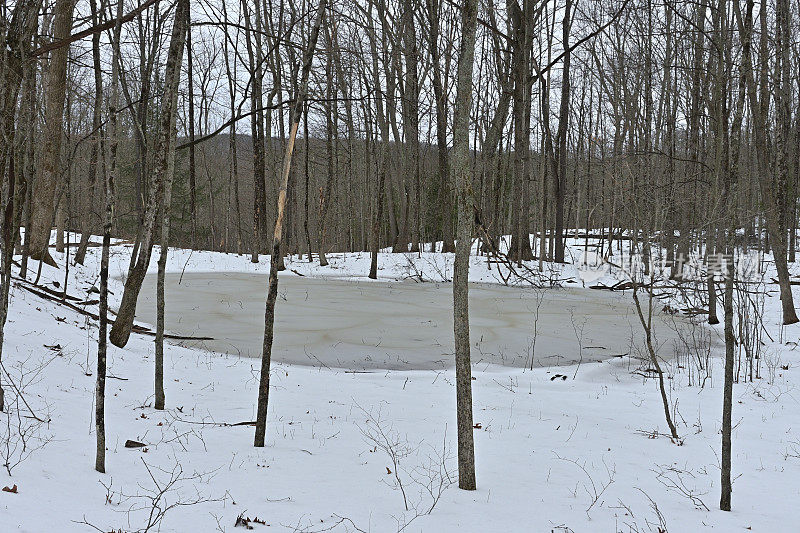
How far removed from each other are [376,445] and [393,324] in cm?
581

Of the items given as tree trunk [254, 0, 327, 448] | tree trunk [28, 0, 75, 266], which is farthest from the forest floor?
tree trunk [28, 0, 75, 266]

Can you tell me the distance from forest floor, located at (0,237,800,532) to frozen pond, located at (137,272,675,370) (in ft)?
1.46

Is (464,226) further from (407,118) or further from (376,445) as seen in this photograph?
(407,118)

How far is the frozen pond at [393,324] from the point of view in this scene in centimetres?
814

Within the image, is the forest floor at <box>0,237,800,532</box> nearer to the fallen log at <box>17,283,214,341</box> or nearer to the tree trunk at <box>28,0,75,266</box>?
the fallen log at <box>17,283,214,341</box>

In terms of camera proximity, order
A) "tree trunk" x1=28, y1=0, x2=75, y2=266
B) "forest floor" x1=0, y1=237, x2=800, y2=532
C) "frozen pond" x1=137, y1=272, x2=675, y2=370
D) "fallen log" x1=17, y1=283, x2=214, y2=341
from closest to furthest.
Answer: "forest floor" x1=0, y1=237, x2=800, y2=532 < "frozen pond" x1=137, y1=272, x2=675, y2=370 < "fallen log" x1=17, y1=283, x2=214, y2=341 < "tree trunk" x1=28, y1=0, x2=75, y2=266

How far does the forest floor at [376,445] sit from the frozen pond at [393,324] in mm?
444

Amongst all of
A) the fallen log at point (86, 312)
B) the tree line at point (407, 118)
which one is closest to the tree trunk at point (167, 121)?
the tree line at point (407, 118)

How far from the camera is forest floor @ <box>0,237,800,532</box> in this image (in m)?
3.29

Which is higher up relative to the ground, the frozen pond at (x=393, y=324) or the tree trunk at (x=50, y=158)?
the tree trunk at (x=50, y=158)

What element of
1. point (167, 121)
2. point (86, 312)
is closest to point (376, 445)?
point (167, 121)

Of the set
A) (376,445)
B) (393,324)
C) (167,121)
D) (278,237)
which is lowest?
(376,445)

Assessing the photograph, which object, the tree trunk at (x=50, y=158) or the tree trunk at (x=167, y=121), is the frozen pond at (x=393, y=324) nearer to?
the tree trunk at (x=50, y=158)

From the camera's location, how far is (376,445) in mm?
4598
